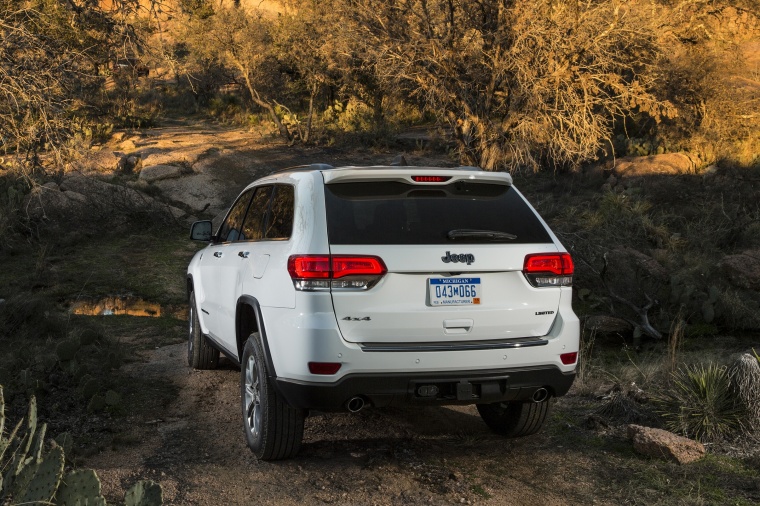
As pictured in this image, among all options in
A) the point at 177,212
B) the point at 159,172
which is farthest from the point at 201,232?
the point at 159,172

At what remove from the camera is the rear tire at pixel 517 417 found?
561cm

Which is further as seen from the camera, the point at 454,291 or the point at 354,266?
the point at 454,291

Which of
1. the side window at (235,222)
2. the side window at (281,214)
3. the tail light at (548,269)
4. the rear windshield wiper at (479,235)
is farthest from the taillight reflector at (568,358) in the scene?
the side window at (235,222)

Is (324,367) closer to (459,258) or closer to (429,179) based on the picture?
(459,258)

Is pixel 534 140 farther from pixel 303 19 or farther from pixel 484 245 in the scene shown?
pixel 303 19

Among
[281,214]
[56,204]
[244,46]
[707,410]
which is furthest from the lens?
[244,46]

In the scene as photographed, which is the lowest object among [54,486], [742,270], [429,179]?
[742,270]

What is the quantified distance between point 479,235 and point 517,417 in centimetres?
155

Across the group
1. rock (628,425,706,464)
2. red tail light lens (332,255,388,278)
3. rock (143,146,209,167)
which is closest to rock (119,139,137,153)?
rock (143,146,209,167)

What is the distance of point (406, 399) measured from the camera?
4668 millimetres

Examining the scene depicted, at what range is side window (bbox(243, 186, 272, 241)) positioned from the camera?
5.88 metres

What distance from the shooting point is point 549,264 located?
16.2 ft

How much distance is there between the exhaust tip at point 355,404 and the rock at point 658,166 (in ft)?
53.0

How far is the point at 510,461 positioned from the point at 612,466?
655 millimetres
